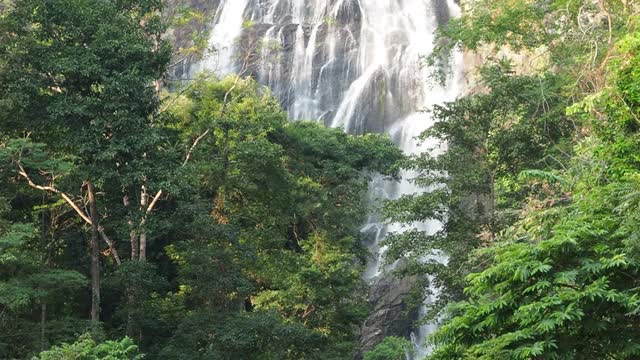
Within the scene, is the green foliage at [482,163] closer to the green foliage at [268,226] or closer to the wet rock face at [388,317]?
the green foliage at [268,226]

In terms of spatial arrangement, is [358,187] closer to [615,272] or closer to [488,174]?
[488,174]

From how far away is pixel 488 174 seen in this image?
14.5 m

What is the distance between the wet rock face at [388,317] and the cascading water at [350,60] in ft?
17.1

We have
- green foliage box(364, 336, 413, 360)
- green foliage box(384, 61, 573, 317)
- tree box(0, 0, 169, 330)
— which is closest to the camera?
tree box(0, 0, 169, 330)

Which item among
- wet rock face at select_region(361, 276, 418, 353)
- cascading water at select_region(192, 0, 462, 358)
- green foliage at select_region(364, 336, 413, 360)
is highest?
cascading water at select_region(192, 0, 462, 358)

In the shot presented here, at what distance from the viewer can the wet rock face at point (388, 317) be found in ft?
78.3

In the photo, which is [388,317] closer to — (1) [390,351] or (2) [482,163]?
(1) [390,351]

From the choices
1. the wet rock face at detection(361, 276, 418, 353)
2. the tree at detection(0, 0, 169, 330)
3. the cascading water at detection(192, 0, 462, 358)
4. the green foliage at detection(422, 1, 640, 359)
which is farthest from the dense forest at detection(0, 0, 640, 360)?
the cascading water at detection(192, 0, 462, 358)

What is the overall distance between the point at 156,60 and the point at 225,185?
4917mm

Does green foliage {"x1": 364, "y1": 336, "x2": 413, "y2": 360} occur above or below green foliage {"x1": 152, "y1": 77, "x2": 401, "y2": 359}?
below

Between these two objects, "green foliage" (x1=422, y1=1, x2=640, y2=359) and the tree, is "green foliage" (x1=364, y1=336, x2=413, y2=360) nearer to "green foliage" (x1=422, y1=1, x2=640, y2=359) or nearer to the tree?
the tree

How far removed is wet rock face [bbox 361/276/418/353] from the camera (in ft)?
78.3

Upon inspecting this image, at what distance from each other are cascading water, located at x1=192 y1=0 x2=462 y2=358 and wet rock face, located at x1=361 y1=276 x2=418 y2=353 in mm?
5200

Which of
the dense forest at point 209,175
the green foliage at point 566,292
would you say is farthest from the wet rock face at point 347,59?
the green foliage at point 566,292
